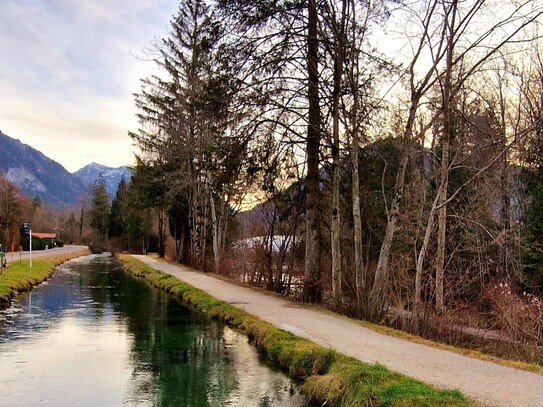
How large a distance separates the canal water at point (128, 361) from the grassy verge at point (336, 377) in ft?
1.07

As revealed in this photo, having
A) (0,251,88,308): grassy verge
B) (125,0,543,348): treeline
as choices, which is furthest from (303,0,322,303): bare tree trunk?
(0,251,88,308): grassy verge

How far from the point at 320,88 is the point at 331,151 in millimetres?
1842

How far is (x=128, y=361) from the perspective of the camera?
37.9ft

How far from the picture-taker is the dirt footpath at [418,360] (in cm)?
744

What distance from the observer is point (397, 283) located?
14945 mm

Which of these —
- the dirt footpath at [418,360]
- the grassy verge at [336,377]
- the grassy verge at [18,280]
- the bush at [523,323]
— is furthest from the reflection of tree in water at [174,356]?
the bush at [523,323]

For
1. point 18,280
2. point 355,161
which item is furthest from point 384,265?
point 18,280

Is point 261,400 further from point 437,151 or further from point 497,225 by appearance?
point 437,151

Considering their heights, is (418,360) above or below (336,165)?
below

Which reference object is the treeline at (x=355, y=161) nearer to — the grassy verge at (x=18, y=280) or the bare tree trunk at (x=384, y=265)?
the bare tree trunk at (x=384, y=265)

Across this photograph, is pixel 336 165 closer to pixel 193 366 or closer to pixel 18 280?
pixel 193 366

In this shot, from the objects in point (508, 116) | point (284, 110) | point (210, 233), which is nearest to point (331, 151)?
point (284, 110)

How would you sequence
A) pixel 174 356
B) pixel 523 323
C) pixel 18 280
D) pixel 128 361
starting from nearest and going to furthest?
pixel 128 361, pixel 523 323, pixel 174 356, pixel 18 280

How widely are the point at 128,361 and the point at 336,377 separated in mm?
4824
